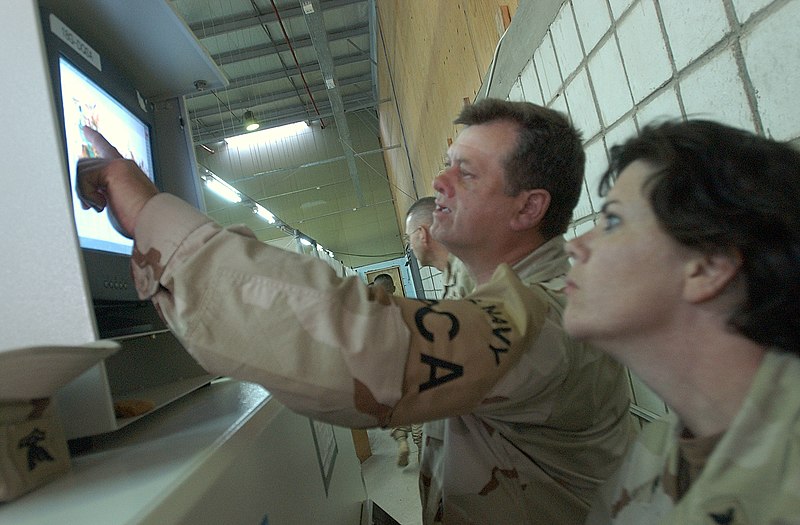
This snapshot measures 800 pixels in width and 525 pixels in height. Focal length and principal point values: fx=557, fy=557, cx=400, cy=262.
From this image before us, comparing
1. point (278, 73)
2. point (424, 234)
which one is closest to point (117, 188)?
point (424, 234)

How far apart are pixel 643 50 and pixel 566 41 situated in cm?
41

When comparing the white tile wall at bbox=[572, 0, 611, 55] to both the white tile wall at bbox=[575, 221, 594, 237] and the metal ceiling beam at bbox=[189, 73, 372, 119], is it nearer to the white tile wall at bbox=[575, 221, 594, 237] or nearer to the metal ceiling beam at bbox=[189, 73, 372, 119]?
the white tile wall at bbox=[575, 221, 594, 237]

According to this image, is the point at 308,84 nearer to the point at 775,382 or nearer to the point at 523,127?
the point at 523,127

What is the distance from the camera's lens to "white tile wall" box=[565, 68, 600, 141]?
1467 mm

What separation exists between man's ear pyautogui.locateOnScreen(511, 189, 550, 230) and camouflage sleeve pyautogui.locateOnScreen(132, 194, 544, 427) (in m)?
0.63

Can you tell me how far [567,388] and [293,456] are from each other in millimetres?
454

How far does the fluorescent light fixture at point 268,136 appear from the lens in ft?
→ 37.4

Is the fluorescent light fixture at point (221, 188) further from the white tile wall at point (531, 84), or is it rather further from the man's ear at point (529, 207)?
the man's ear at point (529, 207)

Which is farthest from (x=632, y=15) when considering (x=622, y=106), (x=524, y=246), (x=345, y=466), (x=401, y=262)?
(x=401, y=262)

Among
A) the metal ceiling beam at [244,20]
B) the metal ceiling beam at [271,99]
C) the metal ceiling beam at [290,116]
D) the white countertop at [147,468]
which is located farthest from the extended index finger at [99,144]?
the metal ceiling beam at [290,116]

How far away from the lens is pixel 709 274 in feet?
1.98

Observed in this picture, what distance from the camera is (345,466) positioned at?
142 centimetres

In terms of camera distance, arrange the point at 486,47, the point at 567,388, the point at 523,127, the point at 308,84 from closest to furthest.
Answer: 1. the point at 567,388
2. the point at 523,127
3. the point at 486,47
4. the point at 308,84

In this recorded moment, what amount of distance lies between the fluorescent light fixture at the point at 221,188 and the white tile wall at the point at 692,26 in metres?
3.93
